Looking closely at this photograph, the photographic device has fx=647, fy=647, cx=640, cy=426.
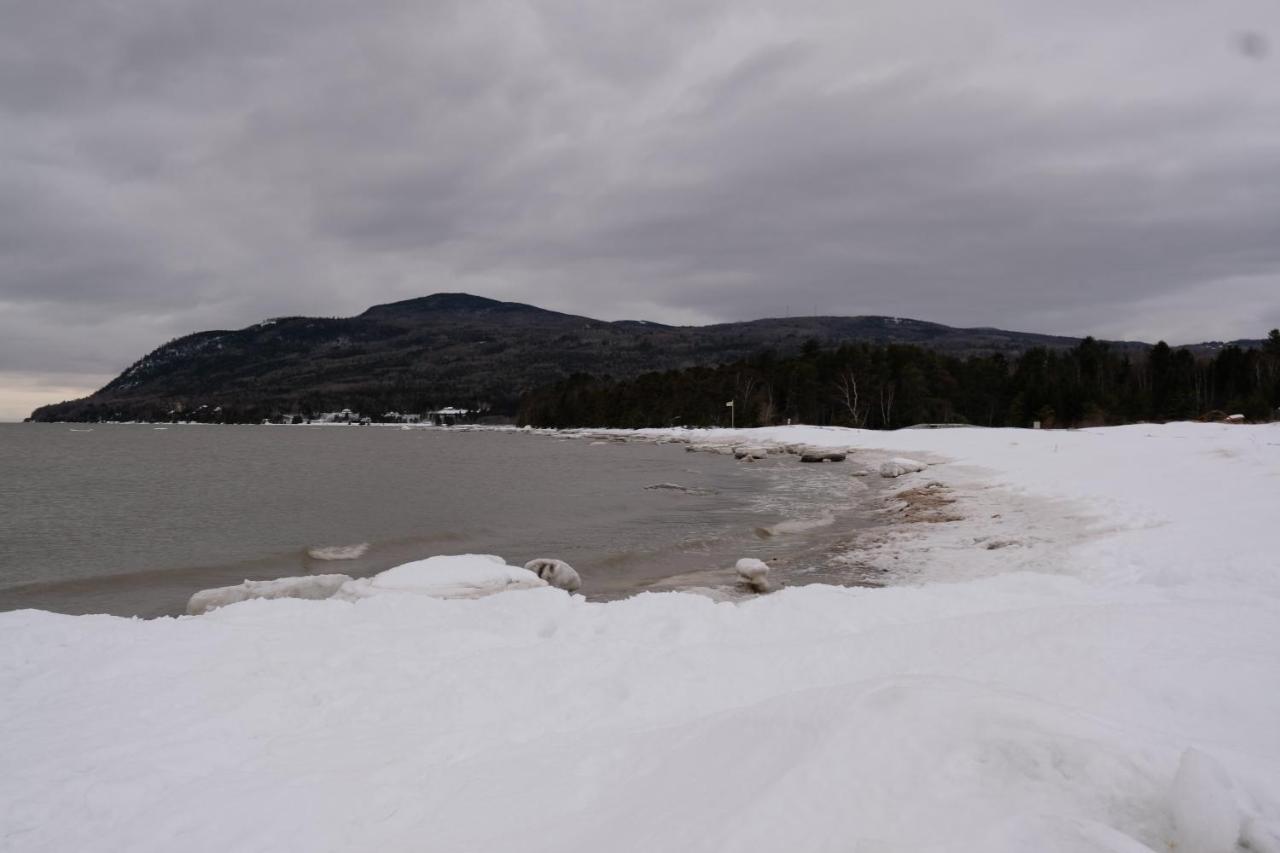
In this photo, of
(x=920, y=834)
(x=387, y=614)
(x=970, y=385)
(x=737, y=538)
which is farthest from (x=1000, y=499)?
(x=970, y=385)

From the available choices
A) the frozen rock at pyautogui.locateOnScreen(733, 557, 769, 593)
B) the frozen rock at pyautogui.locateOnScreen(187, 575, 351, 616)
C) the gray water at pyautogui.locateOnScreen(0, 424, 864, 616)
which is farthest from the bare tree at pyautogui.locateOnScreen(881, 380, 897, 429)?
the frozen rock at pyautogui.locateOnScreen(187, 575, 351, 616)

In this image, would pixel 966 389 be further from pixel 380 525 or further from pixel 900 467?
pixel 380 525

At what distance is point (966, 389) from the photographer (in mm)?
71125

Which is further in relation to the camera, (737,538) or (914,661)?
(737,538)

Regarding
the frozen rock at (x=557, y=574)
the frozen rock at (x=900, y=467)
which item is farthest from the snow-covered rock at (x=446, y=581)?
the frozen rock at (x=900, y=467)

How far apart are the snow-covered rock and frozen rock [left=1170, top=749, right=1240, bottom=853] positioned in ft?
26.8

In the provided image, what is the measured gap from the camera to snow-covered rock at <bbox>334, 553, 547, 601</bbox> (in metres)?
9.58

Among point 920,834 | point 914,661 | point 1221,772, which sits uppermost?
point 1221,772

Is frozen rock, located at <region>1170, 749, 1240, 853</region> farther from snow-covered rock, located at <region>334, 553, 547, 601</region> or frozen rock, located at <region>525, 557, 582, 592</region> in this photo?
frozen rock, located at <region>525, 557, 582, 592</region>

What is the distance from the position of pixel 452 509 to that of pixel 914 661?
2048cm

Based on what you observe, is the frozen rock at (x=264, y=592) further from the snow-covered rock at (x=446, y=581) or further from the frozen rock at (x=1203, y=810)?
the frozen rock at (x=1203, y=810)

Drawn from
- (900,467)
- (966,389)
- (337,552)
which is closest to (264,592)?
(337,552)

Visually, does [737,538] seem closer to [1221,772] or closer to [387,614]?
[387,614]

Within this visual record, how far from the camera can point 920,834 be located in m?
2.57
